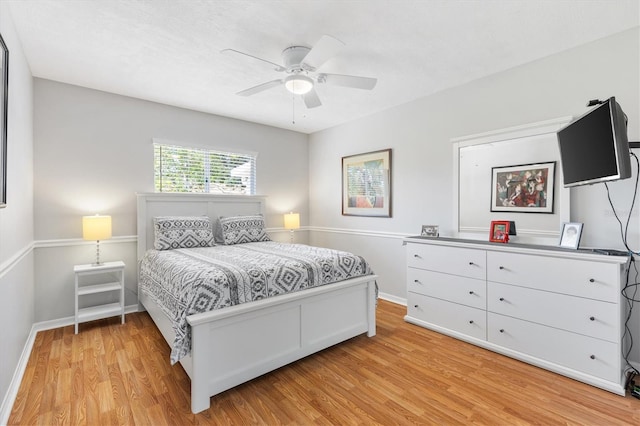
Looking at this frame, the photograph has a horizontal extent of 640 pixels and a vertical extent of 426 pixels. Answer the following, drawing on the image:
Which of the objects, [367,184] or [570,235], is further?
[367,184]

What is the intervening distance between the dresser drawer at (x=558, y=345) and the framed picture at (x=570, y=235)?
685mm

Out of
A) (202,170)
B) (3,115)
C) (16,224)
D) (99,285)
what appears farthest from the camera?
(202,170)

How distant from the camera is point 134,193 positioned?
3783 millimetres

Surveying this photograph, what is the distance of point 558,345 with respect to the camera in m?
2.36

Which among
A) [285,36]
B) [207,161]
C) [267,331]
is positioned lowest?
[267,331]

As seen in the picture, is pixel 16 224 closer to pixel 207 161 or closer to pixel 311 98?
pixel 207 161

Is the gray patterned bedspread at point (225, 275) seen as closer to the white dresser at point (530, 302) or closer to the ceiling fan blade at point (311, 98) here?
the white dresser at point (530, 302)

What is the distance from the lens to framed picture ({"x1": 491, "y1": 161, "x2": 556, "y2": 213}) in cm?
279

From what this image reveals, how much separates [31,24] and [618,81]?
14.9 ft

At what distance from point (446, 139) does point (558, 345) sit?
7.37 ft

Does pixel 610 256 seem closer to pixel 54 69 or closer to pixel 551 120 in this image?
pixel 551 120

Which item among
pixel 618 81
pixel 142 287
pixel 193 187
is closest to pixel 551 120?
pixel 618 81

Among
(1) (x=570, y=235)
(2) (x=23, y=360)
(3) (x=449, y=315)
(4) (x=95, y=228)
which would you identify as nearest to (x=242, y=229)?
(4) (x=95, y=228)

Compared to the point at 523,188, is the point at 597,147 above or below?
above
